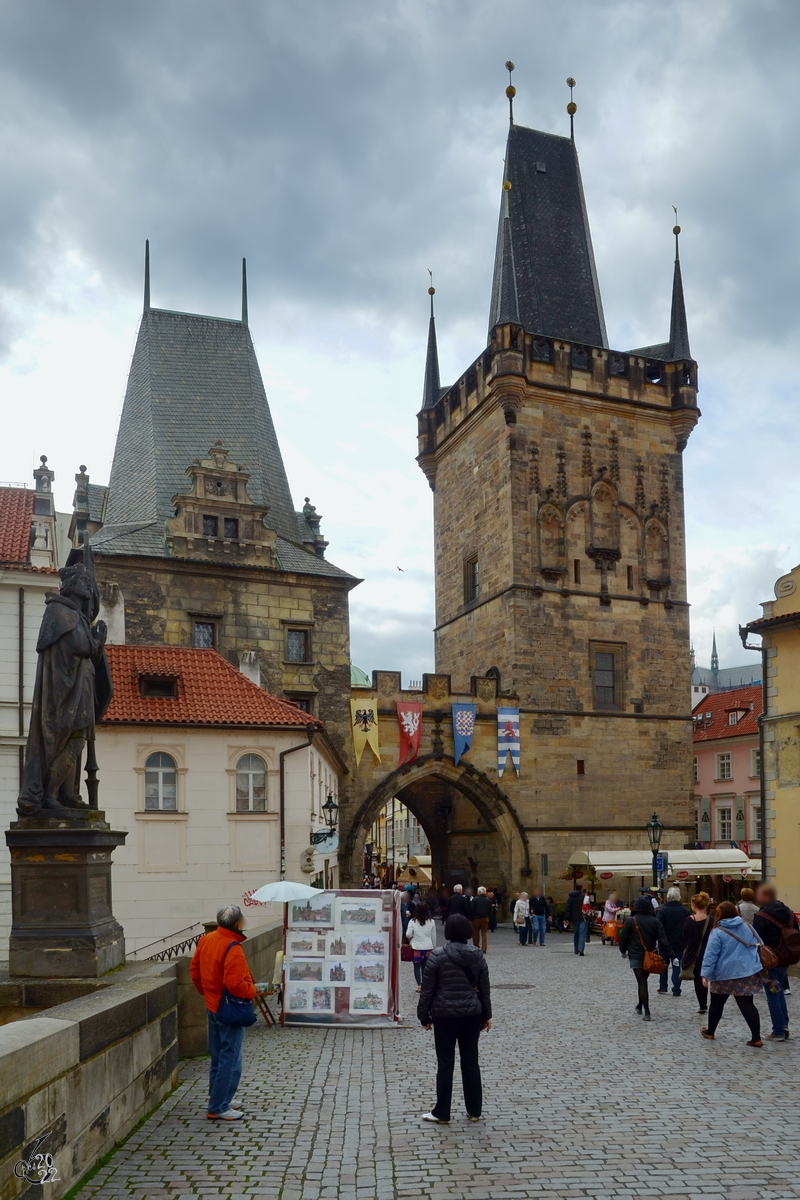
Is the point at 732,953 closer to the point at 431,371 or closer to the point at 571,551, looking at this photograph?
the point at 571,551

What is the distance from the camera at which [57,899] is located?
7.50 meters

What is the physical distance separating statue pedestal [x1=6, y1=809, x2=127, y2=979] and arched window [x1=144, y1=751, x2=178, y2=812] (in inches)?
584

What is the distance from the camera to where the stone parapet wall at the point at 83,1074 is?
469 centimetres

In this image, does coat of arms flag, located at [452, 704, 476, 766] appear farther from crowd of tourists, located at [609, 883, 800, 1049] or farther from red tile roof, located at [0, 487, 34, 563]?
crowd of tourists, located at [609, 883, 800, 1049]

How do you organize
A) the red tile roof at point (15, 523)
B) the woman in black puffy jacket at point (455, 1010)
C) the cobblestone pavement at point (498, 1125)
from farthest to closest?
the red tile roof at point (15, 523) → the woman in black puffy jacket at point (455, 1010) → the cobblestone pavement at point (498, 1125)

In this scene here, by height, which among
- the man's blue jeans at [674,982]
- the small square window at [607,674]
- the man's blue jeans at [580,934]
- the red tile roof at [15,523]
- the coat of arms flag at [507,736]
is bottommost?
the man's blue jeans at [580,934]

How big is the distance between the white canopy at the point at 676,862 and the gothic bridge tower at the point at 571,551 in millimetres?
3602

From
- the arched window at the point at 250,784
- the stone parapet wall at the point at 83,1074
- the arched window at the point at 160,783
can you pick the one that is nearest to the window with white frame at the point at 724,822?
the arched window at the point at 250,784

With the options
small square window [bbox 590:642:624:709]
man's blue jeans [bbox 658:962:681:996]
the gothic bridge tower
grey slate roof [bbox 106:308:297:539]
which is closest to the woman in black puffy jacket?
man's blue jeans [bbox 658:962:681:996]

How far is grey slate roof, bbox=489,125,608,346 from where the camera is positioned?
41188mm

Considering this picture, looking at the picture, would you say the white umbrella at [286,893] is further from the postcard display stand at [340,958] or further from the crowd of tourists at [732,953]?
the crowd of tourists at [732,953]

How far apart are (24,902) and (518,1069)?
169 inches

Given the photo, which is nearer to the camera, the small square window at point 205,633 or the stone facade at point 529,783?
the small square window at point 205,633

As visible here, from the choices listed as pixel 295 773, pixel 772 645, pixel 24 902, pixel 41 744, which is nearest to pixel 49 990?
pixel 24 902
